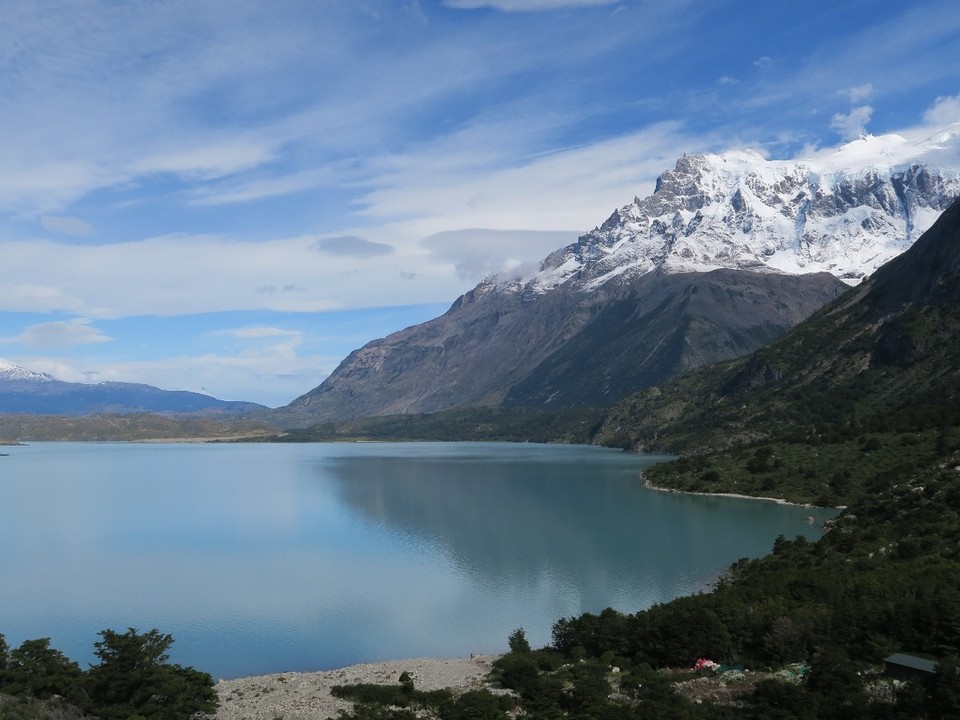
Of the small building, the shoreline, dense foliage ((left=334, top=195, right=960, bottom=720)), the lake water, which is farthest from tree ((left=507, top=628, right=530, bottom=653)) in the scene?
the shoreline

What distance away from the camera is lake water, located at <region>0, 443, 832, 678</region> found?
61.3 m

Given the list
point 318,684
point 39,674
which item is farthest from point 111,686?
point 318,684

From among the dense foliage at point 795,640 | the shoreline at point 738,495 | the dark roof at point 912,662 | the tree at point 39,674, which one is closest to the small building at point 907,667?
the dark roof at point 912,662

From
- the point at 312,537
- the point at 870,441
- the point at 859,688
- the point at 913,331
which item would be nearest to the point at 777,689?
the point at 859,688

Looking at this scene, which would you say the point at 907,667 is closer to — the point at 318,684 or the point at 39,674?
the point at 318,684

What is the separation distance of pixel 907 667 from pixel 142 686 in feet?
112

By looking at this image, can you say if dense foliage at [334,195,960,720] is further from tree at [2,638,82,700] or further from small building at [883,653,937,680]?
tree at [2,638,82,700]

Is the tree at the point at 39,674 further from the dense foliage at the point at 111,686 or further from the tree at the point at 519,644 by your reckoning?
the tree at the point at 519,644

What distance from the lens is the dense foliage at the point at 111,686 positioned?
131ft

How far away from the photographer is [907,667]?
3756 centimetres

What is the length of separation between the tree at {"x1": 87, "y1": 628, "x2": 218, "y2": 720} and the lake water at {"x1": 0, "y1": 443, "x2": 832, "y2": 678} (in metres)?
9.89

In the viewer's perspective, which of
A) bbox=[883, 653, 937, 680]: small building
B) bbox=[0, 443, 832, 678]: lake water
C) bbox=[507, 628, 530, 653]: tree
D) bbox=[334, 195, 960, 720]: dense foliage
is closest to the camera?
bbox=[334, 195, 960, 720]: dense foliage

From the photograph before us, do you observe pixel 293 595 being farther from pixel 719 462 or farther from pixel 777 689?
pixel 719 462

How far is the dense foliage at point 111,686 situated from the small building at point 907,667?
30532 mm
